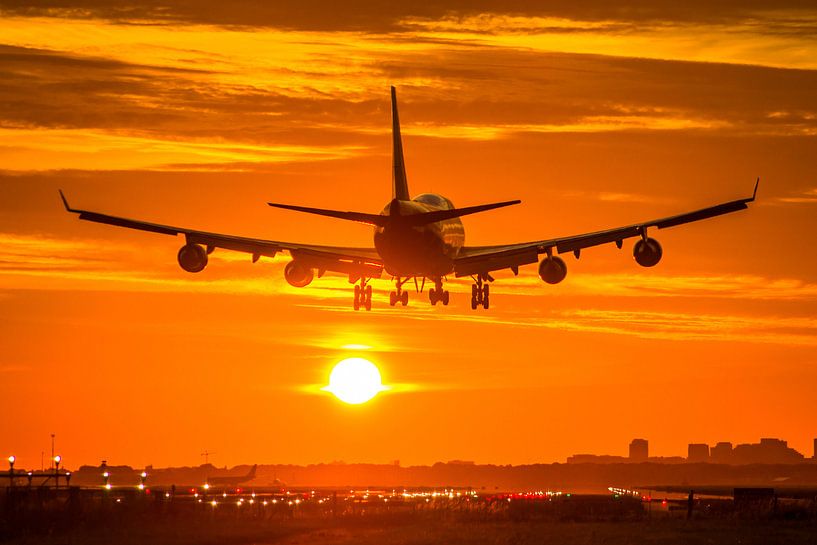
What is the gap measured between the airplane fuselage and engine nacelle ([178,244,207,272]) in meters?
10.8

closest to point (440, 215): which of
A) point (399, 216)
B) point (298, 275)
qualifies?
point (399, 216)

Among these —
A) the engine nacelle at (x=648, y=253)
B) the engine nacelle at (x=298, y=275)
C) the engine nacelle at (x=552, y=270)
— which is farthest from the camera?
the engine nacelle at (x=298, y=275)

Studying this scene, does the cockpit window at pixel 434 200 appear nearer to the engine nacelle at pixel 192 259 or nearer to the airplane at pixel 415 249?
the airplane at pixel 415 249

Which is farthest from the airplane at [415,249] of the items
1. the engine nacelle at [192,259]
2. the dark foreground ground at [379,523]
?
the dark foreground ground at [379,523]

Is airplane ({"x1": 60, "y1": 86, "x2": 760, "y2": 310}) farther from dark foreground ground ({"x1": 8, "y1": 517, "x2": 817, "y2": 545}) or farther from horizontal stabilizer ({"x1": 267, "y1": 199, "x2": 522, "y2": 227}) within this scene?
dark foreground ground ({"x1": 8, "y1": 517, "x2": 817, "y2": 545})

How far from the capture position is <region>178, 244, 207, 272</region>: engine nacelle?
82875 millimetres

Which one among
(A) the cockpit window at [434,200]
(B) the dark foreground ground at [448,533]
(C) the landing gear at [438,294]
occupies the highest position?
(A) the cockpit window at [434,200]

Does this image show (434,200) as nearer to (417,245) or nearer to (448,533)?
(417,245)

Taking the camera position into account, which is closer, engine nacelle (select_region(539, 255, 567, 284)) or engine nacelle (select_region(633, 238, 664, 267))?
engine nacelle (select_region(633, 238, 664, 267))

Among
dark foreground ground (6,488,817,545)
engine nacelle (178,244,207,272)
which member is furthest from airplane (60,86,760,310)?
dark foreground ground (6,488,817,545)

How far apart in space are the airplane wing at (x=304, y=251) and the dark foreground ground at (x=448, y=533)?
16.7 meters

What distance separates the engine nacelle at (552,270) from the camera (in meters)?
85.5

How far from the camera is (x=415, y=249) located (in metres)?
82.3

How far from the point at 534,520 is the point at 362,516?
1144 centimetres
